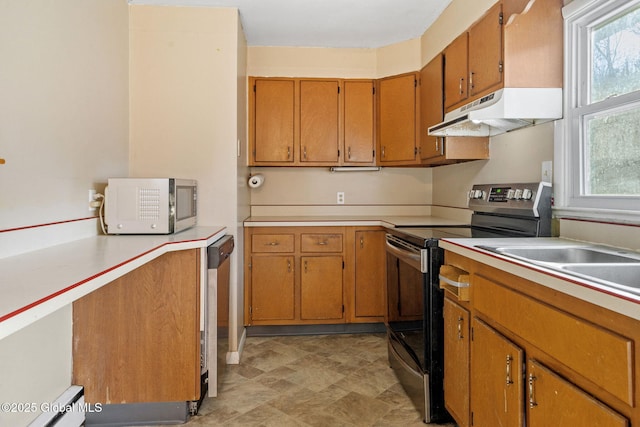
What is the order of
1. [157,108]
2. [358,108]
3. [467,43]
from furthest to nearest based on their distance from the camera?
1. [358,108]
2. [157,108]
3. [467,43]

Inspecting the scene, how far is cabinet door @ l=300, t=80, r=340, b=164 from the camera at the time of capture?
3291 millimetres

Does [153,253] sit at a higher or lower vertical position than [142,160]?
lower

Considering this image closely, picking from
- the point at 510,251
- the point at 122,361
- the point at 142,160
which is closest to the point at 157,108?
the point at 142,160

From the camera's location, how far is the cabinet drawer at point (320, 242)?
304 cm

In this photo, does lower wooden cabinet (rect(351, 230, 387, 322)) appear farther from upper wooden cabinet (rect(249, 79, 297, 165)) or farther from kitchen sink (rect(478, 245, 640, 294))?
kitchen sink (rect(478, 245, 640, 294))

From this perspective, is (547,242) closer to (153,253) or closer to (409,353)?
(409,353)

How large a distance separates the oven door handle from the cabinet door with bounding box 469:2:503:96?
2.99ft

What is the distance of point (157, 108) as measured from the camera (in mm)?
2553

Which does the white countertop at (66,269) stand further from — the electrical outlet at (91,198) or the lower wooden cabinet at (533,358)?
the lower wooden cabinet at (533,358)

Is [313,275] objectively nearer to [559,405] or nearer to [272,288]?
[272,288]

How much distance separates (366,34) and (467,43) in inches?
44.3

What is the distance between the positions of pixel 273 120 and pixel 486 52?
70.6 inches

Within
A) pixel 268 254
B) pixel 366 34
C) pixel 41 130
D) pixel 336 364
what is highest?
pixel 366 34

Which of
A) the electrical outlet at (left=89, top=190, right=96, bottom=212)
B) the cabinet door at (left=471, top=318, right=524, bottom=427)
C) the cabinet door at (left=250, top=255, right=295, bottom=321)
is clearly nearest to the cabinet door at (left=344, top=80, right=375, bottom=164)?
the cabinet door at (left=250, top=255, right=295, bottom=321)
